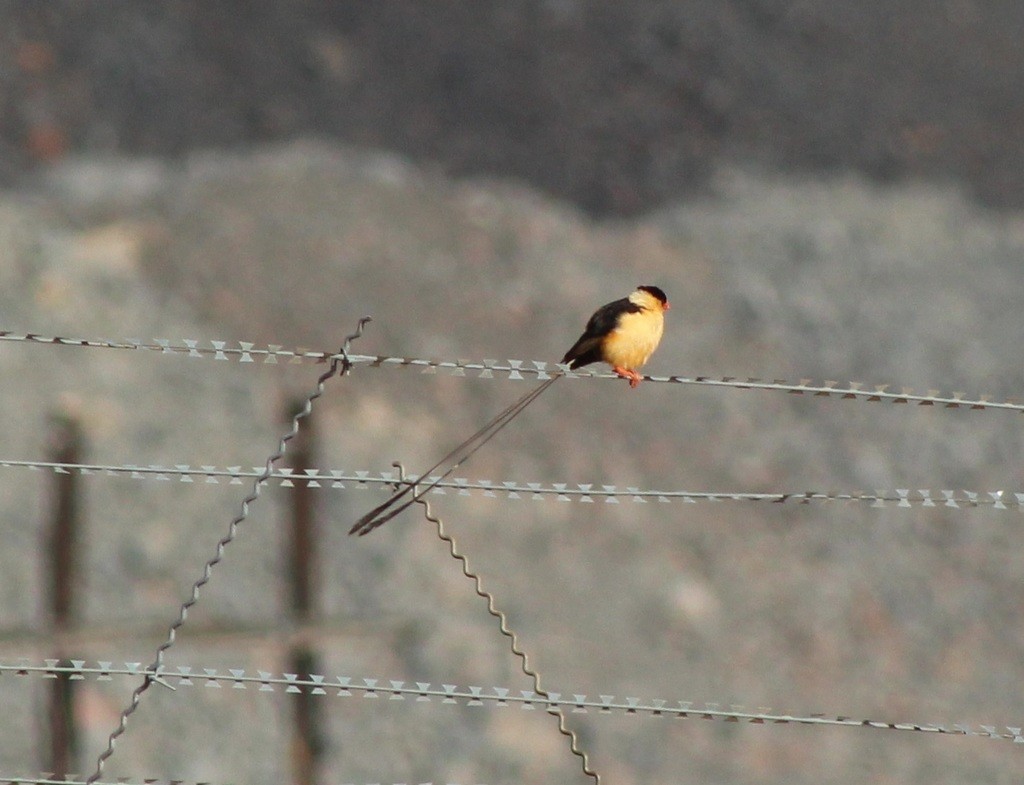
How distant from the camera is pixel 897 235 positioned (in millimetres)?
24969

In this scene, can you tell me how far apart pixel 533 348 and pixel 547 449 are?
164 cm

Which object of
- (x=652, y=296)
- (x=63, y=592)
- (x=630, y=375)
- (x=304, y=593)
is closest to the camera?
(x=630, y=375)

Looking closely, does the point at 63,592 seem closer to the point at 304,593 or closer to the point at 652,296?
the point at 304,593

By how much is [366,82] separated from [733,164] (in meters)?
5.47

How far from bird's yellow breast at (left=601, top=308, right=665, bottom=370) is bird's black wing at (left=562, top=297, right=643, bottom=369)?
3 cm

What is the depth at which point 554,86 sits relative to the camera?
2614cm

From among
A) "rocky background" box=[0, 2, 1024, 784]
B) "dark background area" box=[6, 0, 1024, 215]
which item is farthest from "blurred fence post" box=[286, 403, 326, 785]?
"dark background area" box=[6, 0, 1024, 215]

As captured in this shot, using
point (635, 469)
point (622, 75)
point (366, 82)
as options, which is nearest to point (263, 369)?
point (635, 469)

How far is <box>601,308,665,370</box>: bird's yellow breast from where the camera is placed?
834cm

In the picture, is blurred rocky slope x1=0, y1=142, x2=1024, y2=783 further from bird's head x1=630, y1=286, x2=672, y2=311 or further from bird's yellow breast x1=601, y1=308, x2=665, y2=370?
bird's yellow breast x1=601, y1=308, x2=665, y2=370

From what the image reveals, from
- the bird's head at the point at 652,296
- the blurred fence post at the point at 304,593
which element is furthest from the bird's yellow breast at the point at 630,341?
the blurred fence post at the point at 304,593

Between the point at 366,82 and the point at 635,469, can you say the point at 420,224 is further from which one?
the point at 635,469

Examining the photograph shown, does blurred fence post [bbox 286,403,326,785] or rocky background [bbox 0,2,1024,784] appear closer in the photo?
blurred fence post [bbox 286,403,326,785]

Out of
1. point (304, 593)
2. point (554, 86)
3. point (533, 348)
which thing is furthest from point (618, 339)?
point (554, 86)
